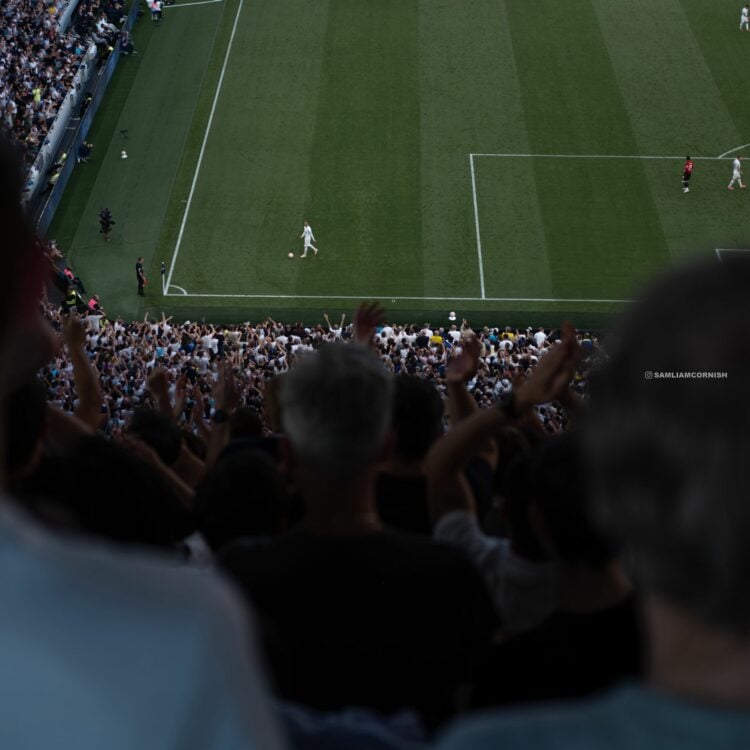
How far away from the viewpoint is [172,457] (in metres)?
8.13

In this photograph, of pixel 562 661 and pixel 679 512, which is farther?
pixel 562 661

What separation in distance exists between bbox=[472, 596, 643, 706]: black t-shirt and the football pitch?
2496 centimetres

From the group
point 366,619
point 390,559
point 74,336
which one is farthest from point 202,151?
point 366,619

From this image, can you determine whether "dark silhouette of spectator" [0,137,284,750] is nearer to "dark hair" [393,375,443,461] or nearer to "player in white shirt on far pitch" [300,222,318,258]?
"dark hair" [393,375,443,461]

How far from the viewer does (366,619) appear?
349 cm

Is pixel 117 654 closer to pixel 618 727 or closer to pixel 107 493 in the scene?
pixel 618 727

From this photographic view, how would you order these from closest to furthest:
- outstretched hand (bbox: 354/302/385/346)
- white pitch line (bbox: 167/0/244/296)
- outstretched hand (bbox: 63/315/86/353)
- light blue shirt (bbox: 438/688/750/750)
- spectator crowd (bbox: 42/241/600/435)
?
1. light blue shirt (bbox: 438/688/750/750)
2. outstretched hand (bbox: 354/302/385/346)
3. outstretched hand (bbox: 63/315/86/353)
4. spectator crowd (bbox: 42/241/600/435)
5. white pitch line (bbox: 167/0/244/296)

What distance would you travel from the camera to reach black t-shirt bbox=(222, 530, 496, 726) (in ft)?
11.3

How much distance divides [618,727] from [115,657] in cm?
69

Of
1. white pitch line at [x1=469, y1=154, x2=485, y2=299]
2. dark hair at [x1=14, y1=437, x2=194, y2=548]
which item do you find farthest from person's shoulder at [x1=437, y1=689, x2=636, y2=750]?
white pitch line at [x1=469, y1=154, x2=485, y2=299]

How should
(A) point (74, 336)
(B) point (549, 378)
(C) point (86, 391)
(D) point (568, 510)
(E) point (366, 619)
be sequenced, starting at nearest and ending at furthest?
(E) point (366, 619) < (D) point (568, 510) < (B) point (549, 378) < (C) point (86, 391) < (A) point (74, 336)

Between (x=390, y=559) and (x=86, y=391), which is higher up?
(x=390, y=559)

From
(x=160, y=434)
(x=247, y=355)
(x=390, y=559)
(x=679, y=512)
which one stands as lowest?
(x=247, y=355)

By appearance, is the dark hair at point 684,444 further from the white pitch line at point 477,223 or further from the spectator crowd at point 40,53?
the spectator crowd at point 40,53
